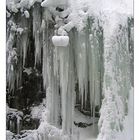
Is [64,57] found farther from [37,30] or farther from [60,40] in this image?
[37,30]

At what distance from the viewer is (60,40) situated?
1835mm

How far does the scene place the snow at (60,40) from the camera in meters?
1.83

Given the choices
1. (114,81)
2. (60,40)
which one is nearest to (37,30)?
(60,40)

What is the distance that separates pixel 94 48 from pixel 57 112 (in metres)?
0.38

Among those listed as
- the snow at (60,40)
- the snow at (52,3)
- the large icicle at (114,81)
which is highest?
the snow at (52,3)

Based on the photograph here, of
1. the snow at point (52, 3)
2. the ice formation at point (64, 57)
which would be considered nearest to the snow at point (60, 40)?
the ice formation at point (64, 57)

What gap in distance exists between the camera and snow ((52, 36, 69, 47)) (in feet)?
6.01

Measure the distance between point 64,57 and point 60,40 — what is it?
0.09 meters

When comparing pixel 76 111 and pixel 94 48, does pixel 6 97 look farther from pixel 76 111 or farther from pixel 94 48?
pixel 94 48

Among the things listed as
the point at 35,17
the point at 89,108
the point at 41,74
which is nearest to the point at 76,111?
the point at 89,108

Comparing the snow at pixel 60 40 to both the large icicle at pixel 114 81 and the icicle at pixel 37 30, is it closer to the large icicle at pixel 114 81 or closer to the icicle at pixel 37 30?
the icicle at pixel 37 30

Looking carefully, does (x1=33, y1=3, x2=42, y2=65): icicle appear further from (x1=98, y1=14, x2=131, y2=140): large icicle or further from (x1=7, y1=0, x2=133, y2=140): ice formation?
(x1=98, y1=14, x2=131, y2=140): large icicle

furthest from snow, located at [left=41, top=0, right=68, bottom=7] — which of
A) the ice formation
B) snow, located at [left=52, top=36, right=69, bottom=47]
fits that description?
snow, located at [left=52, top=36, right=69, bottom=47]
